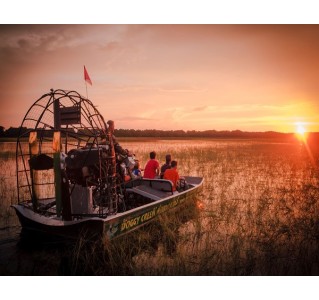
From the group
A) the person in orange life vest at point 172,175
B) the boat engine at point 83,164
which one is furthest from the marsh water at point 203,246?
the boat engine at point 83,164

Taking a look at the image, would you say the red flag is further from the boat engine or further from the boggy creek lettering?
the boggy creek lettering

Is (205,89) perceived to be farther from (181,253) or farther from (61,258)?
(61,258)

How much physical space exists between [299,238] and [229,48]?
3716mm

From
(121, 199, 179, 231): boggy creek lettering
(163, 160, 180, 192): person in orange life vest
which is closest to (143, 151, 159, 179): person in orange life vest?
(163, 160, 180, 192): person in orange life vest

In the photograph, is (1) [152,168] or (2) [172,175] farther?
(1) [152,168]

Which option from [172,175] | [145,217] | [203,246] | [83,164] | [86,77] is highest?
[86,77]

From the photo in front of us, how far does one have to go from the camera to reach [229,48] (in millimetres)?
5836

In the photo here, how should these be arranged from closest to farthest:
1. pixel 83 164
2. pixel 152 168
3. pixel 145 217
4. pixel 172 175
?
pixel 83 164, pixel 145 217, pixel 172 175, pixel 152 168

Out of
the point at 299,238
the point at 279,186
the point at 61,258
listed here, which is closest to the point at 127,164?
the point at 61,258

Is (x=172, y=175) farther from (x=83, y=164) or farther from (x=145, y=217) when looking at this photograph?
(x=83, y=164)

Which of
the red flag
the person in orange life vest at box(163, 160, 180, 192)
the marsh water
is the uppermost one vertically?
the red flag

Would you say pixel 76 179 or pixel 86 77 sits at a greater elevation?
pixel 86 77

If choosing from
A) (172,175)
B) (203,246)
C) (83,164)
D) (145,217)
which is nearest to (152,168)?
(172,175)
